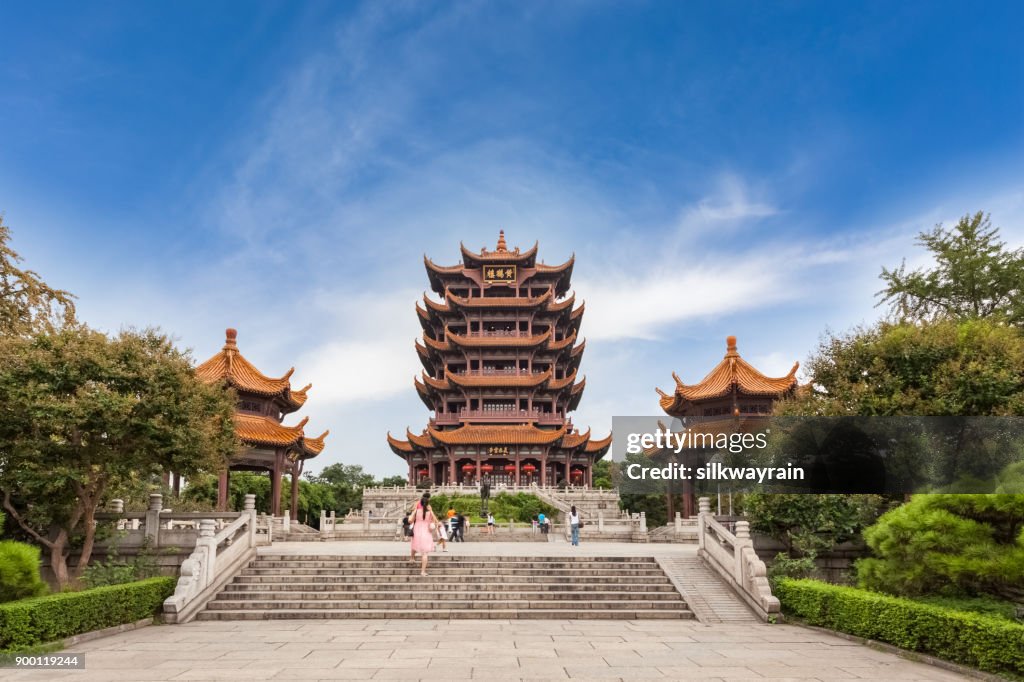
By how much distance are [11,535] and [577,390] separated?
41634 mm

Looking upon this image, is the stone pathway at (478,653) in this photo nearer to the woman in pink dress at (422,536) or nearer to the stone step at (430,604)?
the stone step at (430,604)

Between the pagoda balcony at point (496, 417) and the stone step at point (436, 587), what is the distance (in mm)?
34837

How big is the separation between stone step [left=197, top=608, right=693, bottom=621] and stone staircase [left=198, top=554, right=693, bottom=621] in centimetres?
2

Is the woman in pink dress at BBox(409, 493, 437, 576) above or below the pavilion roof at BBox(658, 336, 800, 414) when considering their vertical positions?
below

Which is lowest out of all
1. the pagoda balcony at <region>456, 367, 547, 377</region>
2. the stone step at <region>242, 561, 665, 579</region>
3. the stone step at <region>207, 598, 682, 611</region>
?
the stone step at <region>207, 598, 682, 611</region>

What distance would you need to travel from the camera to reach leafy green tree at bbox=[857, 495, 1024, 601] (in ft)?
31.8

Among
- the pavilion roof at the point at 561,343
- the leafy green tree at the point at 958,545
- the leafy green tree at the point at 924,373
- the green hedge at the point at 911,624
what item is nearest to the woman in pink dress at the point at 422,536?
the green hedge at the point at 911,624

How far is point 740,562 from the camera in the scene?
1520cm

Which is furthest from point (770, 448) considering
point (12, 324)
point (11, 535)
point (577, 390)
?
point (577, 390)

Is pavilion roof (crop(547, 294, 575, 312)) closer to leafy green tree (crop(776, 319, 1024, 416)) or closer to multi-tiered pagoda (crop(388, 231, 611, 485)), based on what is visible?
multi-tiered pagoda (crop(388, 231, 611, 485))


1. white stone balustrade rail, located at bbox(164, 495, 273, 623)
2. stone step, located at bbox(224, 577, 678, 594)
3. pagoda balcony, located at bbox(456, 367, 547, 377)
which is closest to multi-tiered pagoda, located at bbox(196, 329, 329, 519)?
pagoda balcony, located at bbox(456, 367, 547, 377)

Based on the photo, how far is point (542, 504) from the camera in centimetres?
3916

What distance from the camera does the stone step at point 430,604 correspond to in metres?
14.4

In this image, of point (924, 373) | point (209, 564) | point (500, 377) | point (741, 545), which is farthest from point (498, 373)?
point (209, 564)
